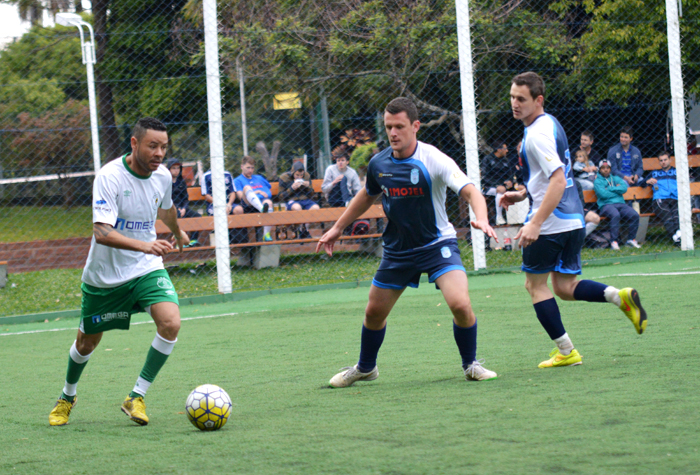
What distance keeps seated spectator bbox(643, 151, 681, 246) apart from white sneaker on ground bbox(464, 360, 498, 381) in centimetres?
897

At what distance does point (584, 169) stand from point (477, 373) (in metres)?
9.07

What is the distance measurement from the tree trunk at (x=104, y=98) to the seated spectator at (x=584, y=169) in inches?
330

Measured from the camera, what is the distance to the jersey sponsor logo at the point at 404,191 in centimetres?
497

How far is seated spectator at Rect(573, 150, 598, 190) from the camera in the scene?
13.2 meters

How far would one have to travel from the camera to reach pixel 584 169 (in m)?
13.2

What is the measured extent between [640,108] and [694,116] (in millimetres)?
1598

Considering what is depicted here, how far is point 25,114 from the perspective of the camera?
58.5 ft

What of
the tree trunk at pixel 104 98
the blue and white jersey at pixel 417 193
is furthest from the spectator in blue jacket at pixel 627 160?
the blue and white jersey at pixel 417 193

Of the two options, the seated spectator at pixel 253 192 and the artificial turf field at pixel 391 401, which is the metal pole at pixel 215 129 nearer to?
the seated spectator at pixel 253 192

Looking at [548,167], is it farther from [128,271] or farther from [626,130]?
[626,130]

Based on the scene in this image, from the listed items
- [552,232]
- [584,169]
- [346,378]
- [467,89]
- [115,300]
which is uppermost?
[467,89]

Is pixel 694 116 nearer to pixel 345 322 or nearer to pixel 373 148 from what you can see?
pixel 373 148

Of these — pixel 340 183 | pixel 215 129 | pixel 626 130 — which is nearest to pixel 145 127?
pixel 215 129

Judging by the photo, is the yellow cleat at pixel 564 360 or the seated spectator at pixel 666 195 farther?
the seated spectator at pixel 666 195
